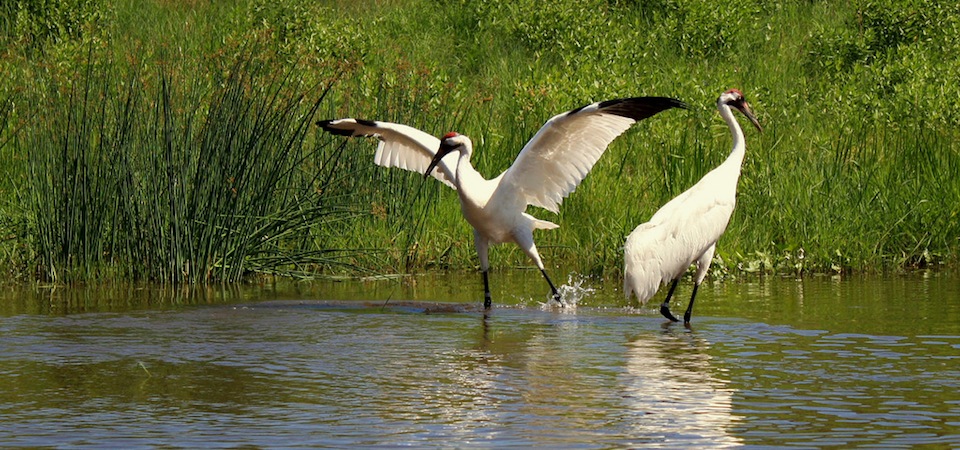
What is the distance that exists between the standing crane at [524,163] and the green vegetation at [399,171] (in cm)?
54

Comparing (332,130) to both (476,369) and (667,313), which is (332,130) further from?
(476,369)

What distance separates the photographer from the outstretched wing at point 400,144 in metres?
10.3

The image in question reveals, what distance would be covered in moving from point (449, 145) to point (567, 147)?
0.77 meters

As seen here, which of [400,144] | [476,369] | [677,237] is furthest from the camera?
[400,144]

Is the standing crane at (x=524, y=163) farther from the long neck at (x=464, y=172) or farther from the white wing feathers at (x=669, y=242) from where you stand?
the white wing feathers at (x=669, y=242)

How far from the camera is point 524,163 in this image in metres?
9.59

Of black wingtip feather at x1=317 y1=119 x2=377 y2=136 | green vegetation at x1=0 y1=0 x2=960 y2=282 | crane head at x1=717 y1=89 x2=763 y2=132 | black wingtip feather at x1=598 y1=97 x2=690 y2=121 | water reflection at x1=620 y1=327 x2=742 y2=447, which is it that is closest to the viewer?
water reflection at x1=620 y1=327 x2=742 y2=447

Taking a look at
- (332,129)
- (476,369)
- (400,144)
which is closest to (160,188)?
(332,129)

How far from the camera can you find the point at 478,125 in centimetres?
1374

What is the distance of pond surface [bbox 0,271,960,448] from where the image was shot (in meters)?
5.29

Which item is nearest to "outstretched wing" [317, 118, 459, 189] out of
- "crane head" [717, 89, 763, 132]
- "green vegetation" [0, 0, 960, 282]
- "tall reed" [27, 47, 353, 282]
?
"green vegetation" [0, 0, 960, 282]

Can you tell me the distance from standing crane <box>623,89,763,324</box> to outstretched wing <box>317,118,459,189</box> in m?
1.97

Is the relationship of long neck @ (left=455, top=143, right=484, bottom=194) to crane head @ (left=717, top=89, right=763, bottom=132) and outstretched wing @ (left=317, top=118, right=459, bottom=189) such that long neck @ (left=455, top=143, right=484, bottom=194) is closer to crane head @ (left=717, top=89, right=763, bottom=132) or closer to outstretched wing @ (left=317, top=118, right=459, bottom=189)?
outstretched wing @ (left=317, top=118, right=459, bottom=189)

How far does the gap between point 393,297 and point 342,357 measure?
2.69 m
